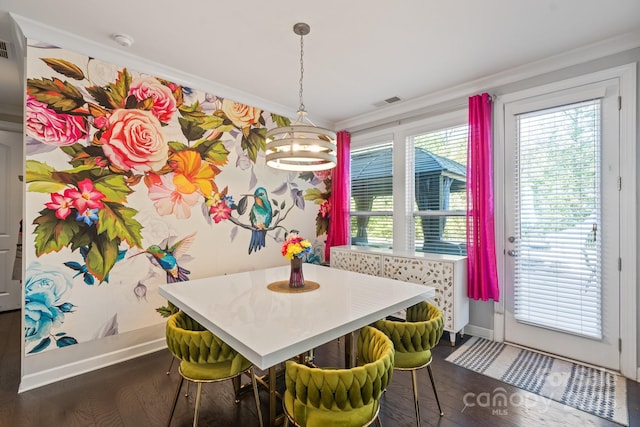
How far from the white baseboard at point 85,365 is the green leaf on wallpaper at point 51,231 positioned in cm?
92

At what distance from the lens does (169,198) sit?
2.87 metres

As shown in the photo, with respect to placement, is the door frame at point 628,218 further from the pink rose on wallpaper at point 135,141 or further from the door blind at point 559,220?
the pink rose on wallpaper at point 135,141

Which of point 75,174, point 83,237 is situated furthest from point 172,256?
point 75,174

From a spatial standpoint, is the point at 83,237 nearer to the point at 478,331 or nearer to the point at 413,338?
the point at 413,338

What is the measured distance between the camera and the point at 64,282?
232cm

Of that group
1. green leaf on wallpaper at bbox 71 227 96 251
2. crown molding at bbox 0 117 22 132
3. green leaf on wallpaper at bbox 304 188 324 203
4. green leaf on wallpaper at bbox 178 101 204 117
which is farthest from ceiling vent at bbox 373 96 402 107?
crown molding at bbox 0 117 22 132

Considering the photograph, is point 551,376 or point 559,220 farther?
point 559,220

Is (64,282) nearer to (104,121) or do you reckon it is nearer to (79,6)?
(104,121)

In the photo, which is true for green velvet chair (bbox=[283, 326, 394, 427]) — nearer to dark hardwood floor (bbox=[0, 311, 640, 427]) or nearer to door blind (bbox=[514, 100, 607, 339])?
dark hardwood floor (bbox=[0, 311, 640, 427])

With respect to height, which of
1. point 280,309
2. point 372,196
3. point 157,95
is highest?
point 157,95

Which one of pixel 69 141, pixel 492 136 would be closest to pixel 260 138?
pixel 69 141

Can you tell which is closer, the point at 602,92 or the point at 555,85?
the point at 602,92

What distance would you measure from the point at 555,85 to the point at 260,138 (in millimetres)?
2985

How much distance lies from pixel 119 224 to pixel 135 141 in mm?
748
